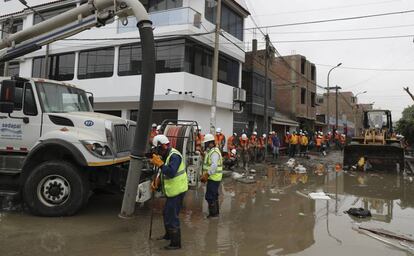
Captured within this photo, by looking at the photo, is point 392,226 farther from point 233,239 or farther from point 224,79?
point 224,79

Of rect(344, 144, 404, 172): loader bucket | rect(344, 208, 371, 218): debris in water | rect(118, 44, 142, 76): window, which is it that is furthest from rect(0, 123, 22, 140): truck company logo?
rect(344, 144, 404, 172): loader bucket

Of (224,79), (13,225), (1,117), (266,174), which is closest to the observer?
(13,225)

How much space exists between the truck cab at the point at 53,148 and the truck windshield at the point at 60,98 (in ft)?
0.07

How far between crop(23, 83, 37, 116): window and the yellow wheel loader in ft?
49.8

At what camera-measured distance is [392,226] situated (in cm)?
811

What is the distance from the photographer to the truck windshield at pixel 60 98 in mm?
8422

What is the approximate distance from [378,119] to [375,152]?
312cm

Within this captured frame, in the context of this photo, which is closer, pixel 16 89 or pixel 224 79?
pixel 16 89

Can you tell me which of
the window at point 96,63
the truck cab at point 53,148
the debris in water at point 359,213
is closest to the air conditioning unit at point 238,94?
the window at point 96,63

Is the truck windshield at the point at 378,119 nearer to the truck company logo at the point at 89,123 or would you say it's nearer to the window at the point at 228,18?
the window at the point at 228,18

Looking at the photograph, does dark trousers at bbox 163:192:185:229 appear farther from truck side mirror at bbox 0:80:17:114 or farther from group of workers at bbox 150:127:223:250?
truck side mirror at bbox 0:80:17:114

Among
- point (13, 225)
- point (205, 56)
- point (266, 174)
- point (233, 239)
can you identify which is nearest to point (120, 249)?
point (233, 239)

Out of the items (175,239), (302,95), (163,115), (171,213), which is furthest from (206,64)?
(302,95)

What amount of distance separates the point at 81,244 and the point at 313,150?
96.5 feet
